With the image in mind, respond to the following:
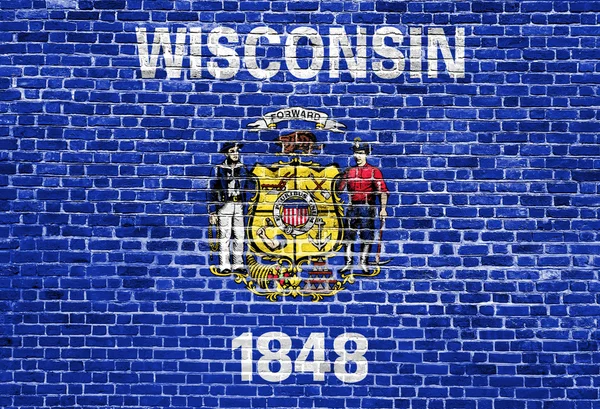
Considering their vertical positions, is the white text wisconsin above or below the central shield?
above

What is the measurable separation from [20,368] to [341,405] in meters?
2.28

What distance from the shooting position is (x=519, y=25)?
15.2 ft

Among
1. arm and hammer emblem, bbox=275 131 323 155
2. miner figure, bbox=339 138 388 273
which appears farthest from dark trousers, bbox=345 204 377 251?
arm and hammer emblem, bbox=275 131 323 155

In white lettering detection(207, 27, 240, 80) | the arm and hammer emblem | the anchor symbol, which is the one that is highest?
white lettering detection(207, 27, 240, 80)

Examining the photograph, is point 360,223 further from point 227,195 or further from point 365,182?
point 227,195

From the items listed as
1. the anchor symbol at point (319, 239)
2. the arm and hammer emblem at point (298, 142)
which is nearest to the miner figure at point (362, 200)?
the anchor symbol at point (319, 239)

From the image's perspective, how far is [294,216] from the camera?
4648mm

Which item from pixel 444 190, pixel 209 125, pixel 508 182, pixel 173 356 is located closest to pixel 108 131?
pixel 209 125

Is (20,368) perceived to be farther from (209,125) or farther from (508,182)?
(508,182)

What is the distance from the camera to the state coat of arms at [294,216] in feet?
15.1

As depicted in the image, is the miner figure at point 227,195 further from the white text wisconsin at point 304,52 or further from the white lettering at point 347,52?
the white lettering at point 347,52

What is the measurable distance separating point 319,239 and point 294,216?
243mm

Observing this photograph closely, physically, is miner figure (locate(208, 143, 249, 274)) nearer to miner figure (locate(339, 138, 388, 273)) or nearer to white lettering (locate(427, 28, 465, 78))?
miner figure (locate(339, 138, 388, 273))

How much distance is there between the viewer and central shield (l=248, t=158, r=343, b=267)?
4.62 m
